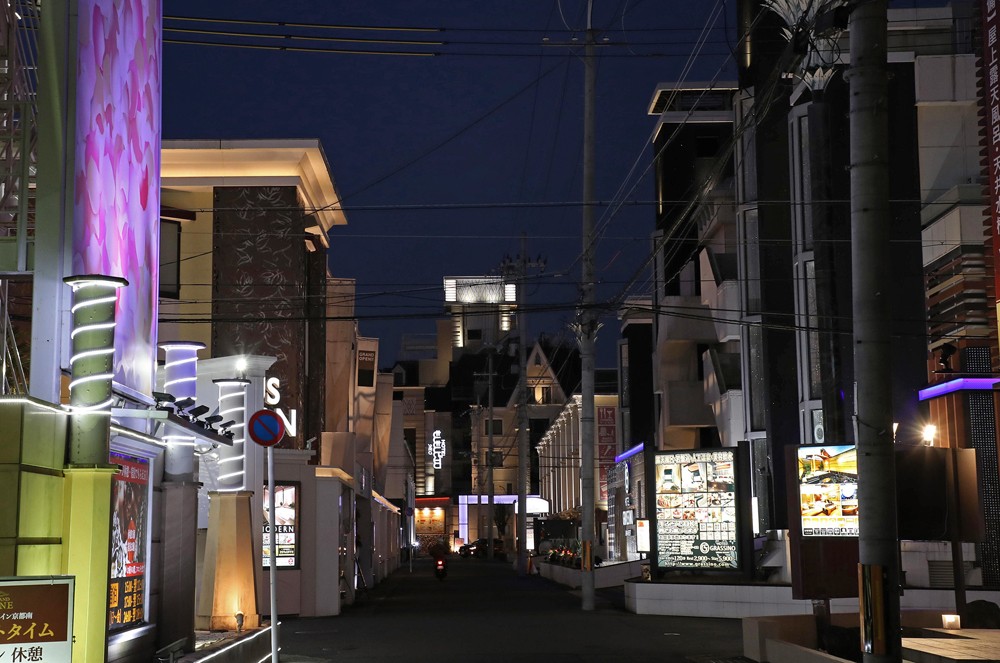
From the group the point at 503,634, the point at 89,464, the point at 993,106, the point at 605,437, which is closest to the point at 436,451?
the point at 605,437

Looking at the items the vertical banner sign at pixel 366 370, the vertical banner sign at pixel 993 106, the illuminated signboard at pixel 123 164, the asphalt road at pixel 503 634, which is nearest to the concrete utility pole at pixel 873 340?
the illuminated signboard at pixel 123 164

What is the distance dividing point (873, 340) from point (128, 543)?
833 centimetres

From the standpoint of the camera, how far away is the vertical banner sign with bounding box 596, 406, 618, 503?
244 feet

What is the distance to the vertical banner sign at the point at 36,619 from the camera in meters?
9.52

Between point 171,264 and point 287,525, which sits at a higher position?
point 171,264

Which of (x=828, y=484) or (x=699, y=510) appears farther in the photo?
(x=699, y=510)

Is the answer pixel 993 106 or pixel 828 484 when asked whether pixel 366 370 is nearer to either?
pixel 828 484

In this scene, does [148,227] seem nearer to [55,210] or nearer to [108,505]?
[55,210]

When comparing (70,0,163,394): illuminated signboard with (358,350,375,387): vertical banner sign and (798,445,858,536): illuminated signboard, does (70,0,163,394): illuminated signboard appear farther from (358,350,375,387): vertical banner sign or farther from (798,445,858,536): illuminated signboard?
(358,350,375,387): vertical banner sign

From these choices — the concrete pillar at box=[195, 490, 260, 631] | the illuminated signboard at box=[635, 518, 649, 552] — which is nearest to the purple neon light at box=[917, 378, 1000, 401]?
the illuminated signboard at box=[635, 518, 649, 552]

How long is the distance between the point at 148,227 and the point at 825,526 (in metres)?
10.1

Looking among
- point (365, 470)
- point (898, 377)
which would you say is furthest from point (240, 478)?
point (365, 470)

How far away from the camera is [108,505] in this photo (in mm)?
11320

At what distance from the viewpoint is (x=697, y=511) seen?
30109 millimetres
